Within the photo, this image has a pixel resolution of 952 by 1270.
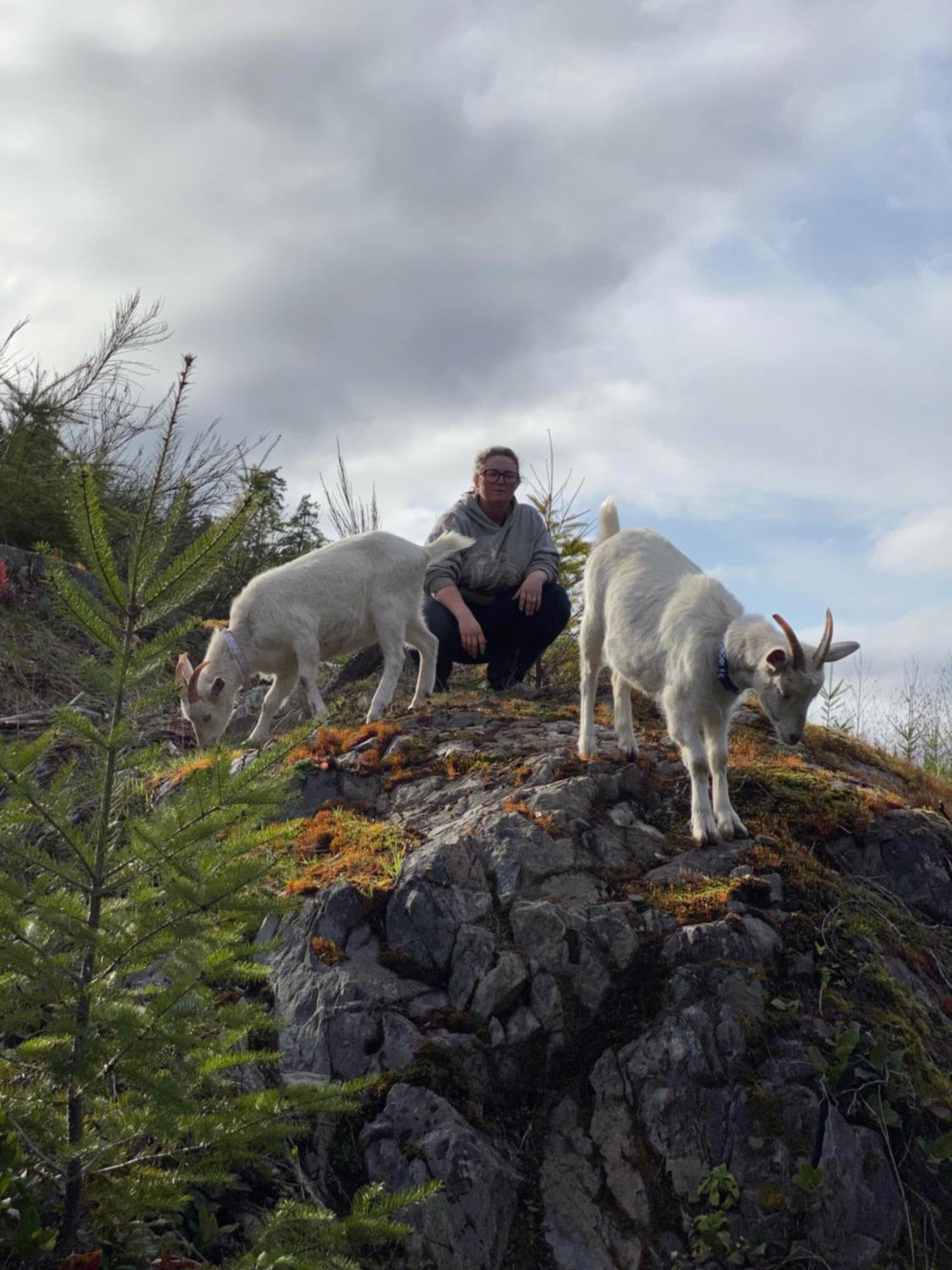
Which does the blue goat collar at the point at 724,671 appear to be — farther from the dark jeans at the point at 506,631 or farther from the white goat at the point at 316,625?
the dark jeans at the point at 506,631

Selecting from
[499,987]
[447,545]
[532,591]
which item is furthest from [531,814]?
[447,545]

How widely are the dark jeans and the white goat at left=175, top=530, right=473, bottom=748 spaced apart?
0.60 feet

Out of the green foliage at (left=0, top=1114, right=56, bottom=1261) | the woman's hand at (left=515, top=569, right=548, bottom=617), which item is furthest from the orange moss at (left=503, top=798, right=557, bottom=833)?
the woman's hand at (left=515, top=569, right=548, bottom=617)

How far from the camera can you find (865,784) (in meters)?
5.79

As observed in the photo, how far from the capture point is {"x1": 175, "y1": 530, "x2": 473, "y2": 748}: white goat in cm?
787

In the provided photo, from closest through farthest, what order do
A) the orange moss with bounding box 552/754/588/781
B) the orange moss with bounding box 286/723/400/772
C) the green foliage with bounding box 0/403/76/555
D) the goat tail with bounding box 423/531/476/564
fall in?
the orange moss with bounding box 552/754/588/781
the orange moss with bounding box 286/723/400/772
the goat tail with bounding box 423/531/476/564
the green foliage with bounding box 0/403/76/555

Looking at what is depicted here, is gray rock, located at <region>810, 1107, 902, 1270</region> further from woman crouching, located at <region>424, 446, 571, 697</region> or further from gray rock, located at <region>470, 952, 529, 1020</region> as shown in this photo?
woman crouching, located at <region>424, 446, 571, 697</region>

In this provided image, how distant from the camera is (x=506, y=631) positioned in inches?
335

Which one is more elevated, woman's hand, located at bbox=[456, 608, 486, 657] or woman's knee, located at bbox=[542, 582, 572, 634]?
woman's knee, located at bbox=[542, 582, 572, 634]

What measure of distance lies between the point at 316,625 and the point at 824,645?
4416mm

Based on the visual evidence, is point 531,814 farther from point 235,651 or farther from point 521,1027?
point 235,651

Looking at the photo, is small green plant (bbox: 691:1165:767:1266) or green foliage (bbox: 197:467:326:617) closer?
small green plant (bbox: 691:1165:767:1266)

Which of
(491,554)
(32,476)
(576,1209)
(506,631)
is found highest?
(32,476)

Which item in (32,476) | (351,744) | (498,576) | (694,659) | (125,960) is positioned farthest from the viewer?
(32,476)
